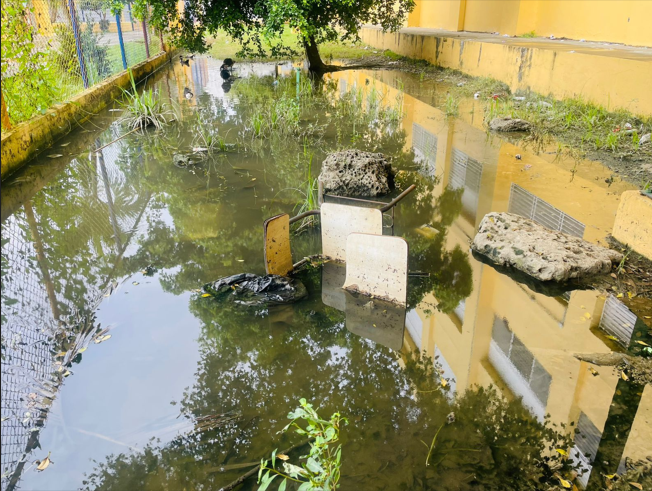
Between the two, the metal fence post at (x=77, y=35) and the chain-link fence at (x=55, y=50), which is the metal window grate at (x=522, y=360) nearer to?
the chain-link fence at (x=55, y=50)

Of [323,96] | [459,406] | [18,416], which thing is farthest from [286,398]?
[323,96]

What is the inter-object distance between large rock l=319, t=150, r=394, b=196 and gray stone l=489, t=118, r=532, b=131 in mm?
2785

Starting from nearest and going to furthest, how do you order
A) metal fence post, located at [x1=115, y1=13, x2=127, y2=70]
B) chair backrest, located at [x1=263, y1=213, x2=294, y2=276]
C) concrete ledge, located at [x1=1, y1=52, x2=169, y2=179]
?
chair backrest, located at [x1=263, y1=213, x2=294, y2=276]
concrete ledge, located at [x1=1, y1=52, x2=169, y2=179]
metal fence post, located at [x1=115, y1=13, x2=127, y2=70]

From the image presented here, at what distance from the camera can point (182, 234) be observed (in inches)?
163

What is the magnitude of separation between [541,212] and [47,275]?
410 centimetres

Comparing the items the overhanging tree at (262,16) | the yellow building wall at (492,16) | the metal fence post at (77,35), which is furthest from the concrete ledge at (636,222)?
the yellow building wall at (492,16)

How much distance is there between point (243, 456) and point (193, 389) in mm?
524

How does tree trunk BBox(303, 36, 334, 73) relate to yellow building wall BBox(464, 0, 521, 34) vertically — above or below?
below

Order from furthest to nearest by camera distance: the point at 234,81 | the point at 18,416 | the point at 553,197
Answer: the point at 234,81
the point at 553,197
the point at 18,416

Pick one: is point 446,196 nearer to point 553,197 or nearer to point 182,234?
point 553,197

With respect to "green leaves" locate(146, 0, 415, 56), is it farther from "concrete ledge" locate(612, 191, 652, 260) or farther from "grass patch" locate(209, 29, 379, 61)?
"concrete ledge" locate(612, 191, 652, 260)

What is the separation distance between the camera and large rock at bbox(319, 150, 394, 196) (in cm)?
493

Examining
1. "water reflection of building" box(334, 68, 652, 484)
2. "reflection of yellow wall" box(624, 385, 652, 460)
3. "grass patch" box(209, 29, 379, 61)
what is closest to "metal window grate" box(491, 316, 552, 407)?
"water reflection of building" box(334, 68, 652, 484)

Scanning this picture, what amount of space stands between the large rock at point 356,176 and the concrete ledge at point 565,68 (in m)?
3.78
